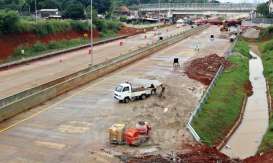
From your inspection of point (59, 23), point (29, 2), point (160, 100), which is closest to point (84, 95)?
point (160, 100)

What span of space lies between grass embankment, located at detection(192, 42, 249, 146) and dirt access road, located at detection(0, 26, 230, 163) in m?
1.36

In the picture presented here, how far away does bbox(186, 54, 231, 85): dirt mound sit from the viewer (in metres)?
58.9

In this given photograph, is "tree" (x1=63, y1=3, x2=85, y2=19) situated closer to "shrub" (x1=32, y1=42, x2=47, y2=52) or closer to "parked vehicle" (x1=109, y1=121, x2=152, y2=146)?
"shrub" (x1=32, y1=42, x2=47, y2=52)

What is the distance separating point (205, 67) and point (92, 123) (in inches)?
1250

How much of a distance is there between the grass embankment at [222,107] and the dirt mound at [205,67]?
139 centimetres

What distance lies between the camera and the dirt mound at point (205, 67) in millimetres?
58925

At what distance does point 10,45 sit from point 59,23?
826 inches

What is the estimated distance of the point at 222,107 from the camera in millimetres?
44344

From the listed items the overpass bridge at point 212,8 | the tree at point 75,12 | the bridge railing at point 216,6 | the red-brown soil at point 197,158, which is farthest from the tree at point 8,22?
the bridge railing at point 216,6

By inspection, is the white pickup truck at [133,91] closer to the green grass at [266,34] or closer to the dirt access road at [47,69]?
the dirt access road at [47,69]

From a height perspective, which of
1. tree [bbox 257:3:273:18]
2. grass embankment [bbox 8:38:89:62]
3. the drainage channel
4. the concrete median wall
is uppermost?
tree [bbox 257:3:273:18]

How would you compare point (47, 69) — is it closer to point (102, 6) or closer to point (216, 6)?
point (216, 6)

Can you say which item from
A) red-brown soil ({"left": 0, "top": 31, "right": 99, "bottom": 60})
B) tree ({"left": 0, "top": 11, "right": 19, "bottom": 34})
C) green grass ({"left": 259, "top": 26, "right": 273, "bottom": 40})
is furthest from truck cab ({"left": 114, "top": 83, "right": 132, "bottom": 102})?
green grass ({"left": 259, "top": 26, "right": 273, "bottom": 40})

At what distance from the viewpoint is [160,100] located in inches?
1770
